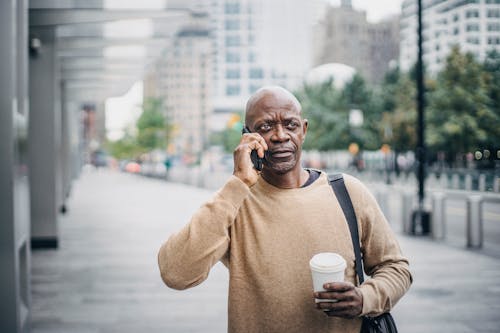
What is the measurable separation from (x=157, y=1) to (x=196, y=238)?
954 centimetres

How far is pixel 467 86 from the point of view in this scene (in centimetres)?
2316

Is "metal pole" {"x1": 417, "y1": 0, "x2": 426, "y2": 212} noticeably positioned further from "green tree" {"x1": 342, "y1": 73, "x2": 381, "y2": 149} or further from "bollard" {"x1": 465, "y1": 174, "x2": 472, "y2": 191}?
"green tree" {"x1": 342, "y1": 73, "x2": 381, "y2": 149}

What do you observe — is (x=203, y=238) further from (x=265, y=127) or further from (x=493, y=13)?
(x=493, y=13)

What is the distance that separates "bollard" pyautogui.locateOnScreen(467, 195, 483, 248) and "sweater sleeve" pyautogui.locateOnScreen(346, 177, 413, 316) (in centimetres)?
889

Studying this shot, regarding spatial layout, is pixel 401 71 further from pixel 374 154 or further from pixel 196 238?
pixel 196 238

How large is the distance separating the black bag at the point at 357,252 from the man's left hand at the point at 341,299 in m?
0.19

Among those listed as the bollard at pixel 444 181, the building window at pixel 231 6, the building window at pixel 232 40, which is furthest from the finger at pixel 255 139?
the building window at pixel 231 6

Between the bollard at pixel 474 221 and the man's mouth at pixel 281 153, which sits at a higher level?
the man's mouth at pixel 281 153

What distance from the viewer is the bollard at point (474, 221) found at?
10.5 m

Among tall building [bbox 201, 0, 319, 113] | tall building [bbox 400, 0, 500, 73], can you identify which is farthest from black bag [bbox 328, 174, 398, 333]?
tall building [bbox 201, 0, 319, 113]

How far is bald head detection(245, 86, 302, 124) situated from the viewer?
2.19m

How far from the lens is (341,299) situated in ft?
6.42

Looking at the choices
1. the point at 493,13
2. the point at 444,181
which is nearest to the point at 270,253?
the point at 493,13

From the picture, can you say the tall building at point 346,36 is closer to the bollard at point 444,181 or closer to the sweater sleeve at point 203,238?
the bollard at point 444,181
